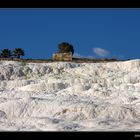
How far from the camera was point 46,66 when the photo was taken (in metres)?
13.1

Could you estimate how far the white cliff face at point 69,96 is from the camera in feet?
17.5

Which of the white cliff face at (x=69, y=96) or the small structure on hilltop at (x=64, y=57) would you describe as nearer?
the white cliff face at (x=69, y=96)

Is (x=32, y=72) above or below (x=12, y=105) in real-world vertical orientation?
above

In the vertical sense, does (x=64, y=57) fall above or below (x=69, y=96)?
above

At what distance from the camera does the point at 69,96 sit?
323 inches

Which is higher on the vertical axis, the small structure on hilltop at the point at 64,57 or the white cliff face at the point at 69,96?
the small structure on hilltop at the point at 64,57

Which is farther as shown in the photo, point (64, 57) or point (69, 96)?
point (64, 57)

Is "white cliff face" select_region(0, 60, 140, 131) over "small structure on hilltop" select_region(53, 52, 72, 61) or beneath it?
beneath

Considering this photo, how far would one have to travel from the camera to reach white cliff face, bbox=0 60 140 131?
210 inches
